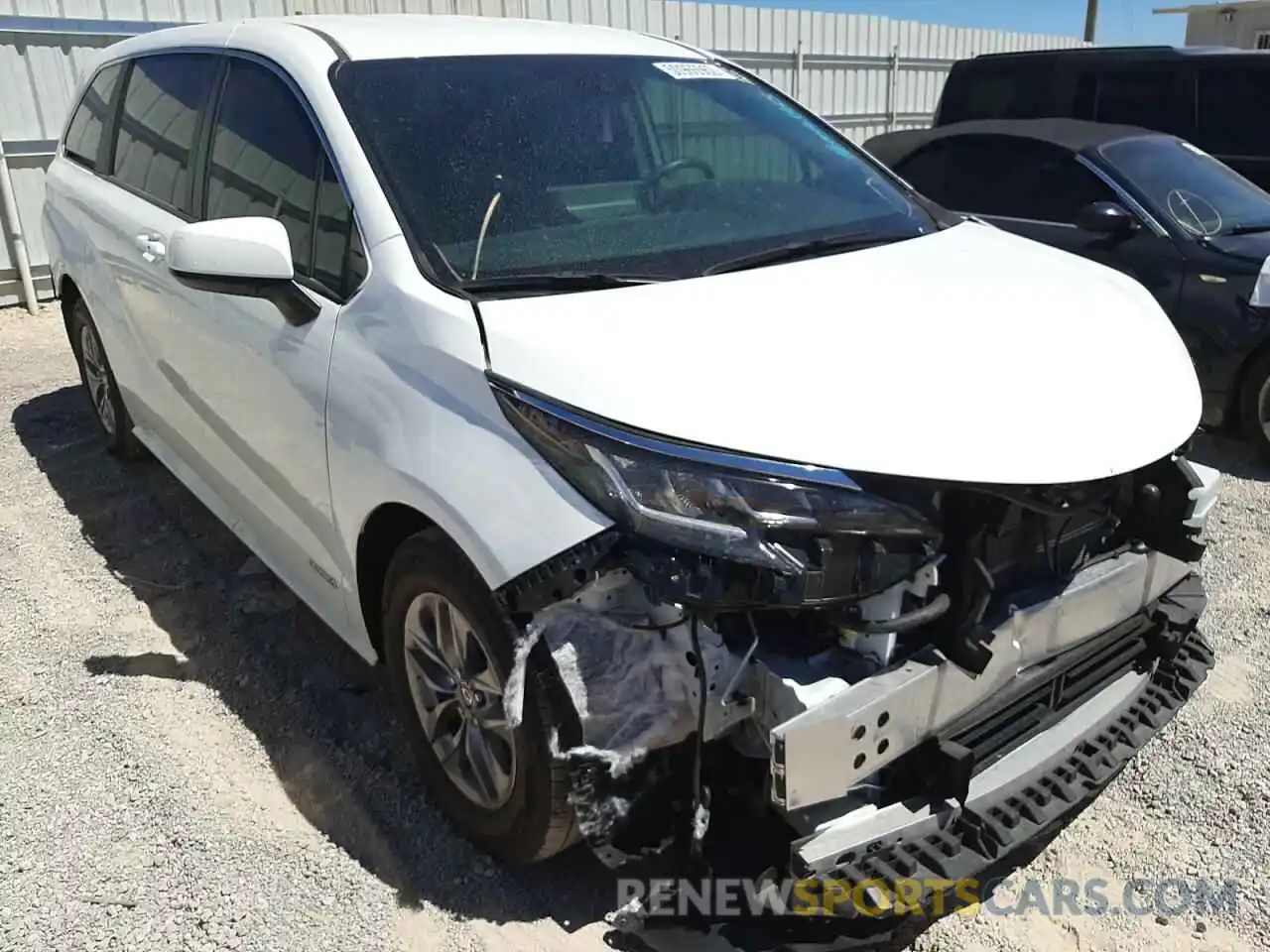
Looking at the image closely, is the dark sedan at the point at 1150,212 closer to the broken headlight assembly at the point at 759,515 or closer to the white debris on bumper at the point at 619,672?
the broken headlight assembly at the point at 759,515

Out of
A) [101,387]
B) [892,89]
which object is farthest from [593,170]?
[892,89]

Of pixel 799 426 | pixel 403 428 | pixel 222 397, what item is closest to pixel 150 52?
pixel 222 397

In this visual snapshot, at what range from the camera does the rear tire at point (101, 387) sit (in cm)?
482

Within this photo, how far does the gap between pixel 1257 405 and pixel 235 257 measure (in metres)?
4.70

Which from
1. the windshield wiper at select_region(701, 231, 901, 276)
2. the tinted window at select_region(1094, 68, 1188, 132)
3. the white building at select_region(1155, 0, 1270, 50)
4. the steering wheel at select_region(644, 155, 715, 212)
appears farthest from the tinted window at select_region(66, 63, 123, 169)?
the white building at select_region(1155, 0, 1270, 50)

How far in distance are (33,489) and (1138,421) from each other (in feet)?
15.6

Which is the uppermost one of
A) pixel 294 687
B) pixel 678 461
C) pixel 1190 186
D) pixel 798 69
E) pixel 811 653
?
pixel 678 461

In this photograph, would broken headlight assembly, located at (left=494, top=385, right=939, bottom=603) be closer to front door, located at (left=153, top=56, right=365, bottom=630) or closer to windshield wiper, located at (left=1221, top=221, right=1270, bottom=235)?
front door, located at (left=153, top=56, right=365, bottom=630)

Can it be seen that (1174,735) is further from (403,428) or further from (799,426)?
(403,428)

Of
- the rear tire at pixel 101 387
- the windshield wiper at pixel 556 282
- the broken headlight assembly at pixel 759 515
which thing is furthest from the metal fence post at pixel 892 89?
the broken headlight assembly at pixel 759 515

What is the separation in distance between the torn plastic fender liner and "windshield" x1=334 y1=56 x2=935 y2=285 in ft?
2.71

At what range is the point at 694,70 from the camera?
137 inches

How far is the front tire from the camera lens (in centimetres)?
218

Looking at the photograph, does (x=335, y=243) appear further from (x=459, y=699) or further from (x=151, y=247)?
(x=151, y=247)
